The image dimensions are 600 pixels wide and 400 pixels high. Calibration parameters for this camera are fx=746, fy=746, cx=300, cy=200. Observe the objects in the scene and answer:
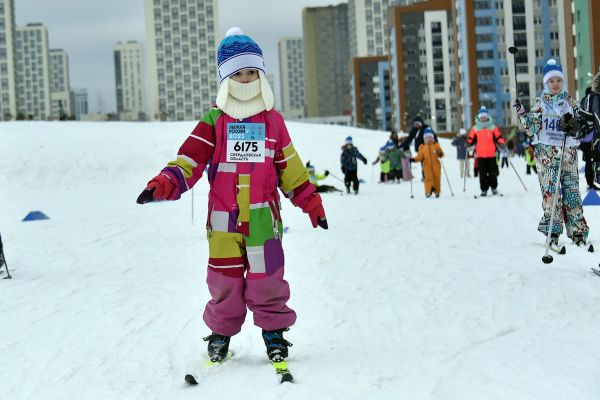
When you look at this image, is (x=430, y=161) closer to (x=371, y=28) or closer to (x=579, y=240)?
(x=579, y=240)

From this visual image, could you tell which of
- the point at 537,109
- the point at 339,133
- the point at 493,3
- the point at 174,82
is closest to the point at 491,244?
the point at 537,109

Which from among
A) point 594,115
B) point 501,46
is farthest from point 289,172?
point 501,46

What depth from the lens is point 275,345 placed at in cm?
397

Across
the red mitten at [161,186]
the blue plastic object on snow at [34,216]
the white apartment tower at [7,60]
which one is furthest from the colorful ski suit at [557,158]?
the white apartment tower at [7,60]

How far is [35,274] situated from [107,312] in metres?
2.38

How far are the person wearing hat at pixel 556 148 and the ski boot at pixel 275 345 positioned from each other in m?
4.09

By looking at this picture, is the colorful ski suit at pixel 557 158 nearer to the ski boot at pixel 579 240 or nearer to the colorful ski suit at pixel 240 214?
the ski boot at pixel 579 240

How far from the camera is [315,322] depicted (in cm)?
500

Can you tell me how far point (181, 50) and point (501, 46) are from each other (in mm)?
111470

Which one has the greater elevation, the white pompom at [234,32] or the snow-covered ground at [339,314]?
the white pompom at [234,32]

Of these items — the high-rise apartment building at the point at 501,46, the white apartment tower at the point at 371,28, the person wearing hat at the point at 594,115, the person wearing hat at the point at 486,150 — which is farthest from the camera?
the white apartment tower at the point at 371,28

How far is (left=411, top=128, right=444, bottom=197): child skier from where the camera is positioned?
16.7m

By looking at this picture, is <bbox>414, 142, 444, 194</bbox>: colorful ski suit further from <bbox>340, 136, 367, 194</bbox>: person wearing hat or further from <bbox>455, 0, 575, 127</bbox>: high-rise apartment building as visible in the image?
<bbox>455, 0, 575, 127</bbox>: high-rise apartment building

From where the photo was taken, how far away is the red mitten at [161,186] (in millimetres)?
3713
